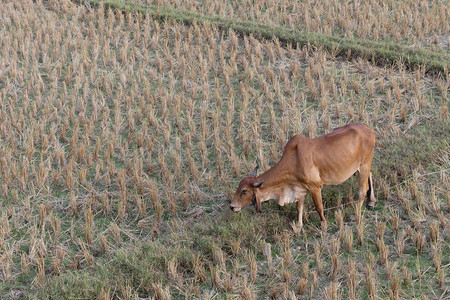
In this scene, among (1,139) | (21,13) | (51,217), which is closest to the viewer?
(51,217)

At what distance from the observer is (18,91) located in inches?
321

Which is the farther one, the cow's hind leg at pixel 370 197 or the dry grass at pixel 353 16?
the dry grass at pixel 353 16

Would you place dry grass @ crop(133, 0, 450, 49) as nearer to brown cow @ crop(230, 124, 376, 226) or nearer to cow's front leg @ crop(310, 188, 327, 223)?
brown cow @ crop(230, 124, 376, 226)

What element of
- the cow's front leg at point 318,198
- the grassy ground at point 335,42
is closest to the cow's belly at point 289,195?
the cow's front leg at point 318,198

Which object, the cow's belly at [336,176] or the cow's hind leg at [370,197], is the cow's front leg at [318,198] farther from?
the cow's hind leg at [370,197]

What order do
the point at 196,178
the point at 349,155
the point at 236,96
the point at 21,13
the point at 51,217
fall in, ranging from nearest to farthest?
the point at 349,155
the point at 51,217
the point at 196,178
the point at 236,96
the point at 21,13

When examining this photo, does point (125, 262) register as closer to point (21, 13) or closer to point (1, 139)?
point (1, 139)

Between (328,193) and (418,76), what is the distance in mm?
3370

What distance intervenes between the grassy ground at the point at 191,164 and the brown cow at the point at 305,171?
0.97ft

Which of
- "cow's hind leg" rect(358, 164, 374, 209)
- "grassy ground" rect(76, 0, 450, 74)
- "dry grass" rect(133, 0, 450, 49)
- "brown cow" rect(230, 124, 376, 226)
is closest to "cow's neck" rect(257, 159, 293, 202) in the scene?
"brown cow" rect(230, 124, 376, 226)

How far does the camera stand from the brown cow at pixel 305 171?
5000mm

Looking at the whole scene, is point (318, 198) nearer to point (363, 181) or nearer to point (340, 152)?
point (340, 152)

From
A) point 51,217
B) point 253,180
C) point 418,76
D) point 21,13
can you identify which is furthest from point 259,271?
point 21,13

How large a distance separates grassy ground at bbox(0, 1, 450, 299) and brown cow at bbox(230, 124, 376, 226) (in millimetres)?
296
